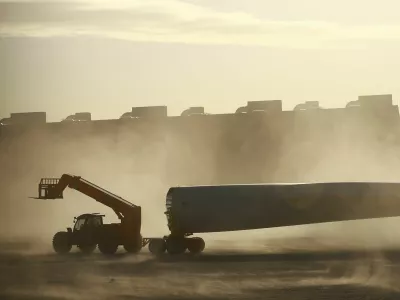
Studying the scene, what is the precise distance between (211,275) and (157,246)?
9.84 meters

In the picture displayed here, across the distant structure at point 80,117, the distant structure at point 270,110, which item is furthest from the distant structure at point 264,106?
the distant structure at point 80,117

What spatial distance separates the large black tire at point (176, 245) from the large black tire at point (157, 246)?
252 mm

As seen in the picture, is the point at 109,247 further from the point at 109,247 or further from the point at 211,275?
the point at 211,275

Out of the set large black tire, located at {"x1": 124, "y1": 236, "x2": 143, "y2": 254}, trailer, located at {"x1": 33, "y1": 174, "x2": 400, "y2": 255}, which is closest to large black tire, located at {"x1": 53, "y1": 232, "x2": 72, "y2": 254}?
trailer, located at {"x1": 33, "y1": 174, "x2": 400, "y2": 255}

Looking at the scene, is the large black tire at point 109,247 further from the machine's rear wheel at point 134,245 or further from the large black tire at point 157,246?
the large black tire at point 157,246

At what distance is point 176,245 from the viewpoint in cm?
4066

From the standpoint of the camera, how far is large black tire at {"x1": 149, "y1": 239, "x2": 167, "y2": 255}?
40656mm

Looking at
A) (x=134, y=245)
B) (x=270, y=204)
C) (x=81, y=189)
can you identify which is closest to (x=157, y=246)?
(x=134, y=245)

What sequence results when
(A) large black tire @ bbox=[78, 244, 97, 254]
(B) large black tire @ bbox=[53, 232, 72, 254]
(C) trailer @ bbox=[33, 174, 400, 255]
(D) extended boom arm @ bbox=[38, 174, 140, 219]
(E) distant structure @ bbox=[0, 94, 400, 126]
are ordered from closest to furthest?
1. (C) trailer @ bbox=[33, 174, 400, 255]
2. (A) large black tire @ bbox=[78, 244, 97, 254]
3. (B) large black tire @ bbox=[53, 232, 72, 254]
4. (D) extended boom arm @ bbox=[38, 174, 140, 219]
5. (E) distant structure @ bbox=[0, 94, 400, 126]

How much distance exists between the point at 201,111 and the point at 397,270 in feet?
138

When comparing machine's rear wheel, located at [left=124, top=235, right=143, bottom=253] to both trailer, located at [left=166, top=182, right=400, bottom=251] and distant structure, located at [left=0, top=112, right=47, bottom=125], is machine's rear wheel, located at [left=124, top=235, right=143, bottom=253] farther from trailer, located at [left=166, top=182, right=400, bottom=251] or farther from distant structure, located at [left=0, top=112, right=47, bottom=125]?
distant structure, located at [left=0, top=112, right=47, bottom=125]

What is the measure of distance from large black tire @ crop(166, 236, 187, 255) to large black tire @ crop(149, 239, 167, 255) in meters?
0.25

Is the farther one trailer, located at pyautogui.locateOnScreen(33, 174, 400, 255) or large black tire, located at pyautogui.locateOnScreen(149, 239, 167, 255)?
trailer, located at pyautogui.locateOnScreen(33, 174, 400, 255)

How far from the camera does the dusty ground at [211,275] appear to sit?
26297mm
